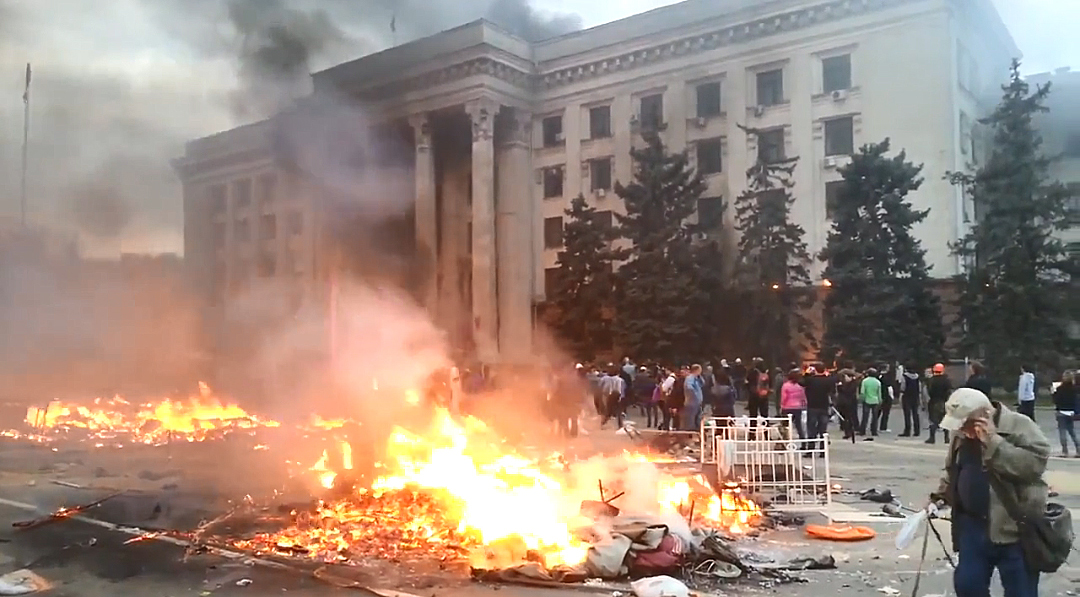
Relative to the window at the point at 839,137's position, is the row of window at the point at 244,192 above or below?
below

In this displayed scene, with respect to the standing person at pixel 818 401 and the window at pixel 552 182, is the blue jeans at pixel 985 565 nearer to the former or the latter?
the standing person at pixel 818 401

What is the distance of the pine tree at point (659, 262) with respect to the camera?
100ft

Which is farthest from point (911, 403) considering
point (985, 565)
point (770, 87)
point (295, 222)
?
point (770, 87)

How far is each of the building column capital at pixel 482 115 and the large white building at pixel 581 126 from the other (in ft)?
0.21

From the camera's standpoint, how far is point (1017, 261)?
25.9m

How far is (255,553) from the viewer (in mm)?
7324

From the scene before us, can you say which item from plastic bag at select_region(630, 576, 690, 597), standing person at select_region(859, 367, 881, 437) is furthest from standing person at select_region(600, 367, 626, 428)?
plastic bag at select_region(630, 576, 690, 597)

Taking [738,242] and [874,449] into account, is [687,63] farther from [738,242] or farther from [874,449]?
[874,449]

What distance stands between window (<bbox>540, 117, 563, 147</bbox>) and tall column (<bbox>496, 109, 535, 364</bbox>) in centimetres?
72

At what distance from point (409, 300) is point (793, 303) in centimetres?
1378

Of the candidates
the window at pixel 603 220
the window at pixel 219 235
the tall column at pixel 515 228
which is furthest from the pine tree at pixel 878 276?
the window at pixel 219 235

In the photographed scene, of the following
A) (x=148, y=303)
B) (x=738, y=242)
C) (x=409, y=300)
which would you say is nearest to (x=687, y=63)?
(x=738, y=242)

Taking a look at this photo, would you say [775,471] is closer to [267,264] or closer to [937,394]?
[937,394]

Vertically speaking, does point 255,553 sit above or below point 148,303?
below
